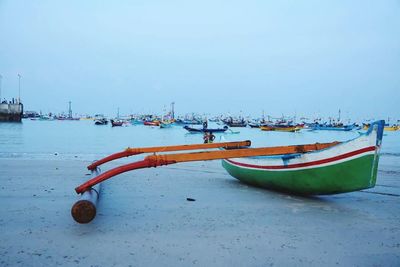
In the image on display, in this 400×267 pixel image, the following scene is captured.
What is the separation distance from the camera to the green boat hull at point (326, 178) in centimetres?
531

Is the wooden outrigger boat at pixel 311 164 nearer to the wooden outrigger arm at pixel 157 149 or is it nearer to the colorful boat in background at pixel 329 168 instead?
the colorful boat in background at pixel 329 168

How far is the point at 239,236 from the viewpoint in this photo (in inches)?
166

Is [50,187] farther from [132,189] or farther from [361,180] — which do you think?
[361,180]

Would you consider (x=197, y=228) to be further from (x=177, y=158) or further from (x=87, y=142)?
(x=87, y=142)

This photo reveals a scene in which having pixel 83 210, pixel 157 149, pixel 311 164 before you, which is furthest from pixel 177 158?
pixel 157 149

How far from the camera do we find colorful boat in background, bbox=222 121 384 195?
5.26 meters

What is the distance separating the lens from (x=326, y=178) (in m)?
5.73

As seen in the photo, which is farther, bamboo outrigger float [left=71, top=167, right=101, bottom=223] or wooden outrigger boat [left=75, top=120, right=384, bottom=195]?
wooden outrigger boat [left=75, top=120, right=384, bottom=195]

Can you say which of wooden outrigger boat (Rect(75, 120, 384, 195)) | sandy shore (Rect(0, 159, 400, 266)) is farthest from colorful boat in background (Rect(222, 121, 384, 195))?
sandy shore (Rect(0, 159, 400, 266))

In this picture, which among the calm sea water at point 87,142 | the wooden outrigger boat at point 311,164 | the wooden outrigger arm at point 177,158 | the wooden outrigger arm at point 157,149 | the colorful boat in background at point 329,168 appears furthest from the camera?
the calm sea water at point 87,142

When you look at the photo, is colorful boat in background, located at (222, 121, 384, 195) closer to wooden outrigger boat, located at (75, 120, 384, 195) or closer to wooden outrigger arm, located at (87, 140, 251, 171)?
wooden outrigger boat, located at (75, 120, 384, 195)

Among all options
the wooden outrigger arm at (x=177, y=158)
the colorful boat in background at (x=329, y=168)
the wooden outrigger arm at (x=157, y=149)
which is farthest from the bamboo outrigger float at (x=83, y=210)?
the colorful boat in background at (x=329, y=168)

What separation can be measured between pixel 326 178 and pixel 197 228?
2535 mm

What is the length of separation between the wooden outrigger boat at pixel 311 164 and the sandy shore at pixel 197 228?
324 millimetres
